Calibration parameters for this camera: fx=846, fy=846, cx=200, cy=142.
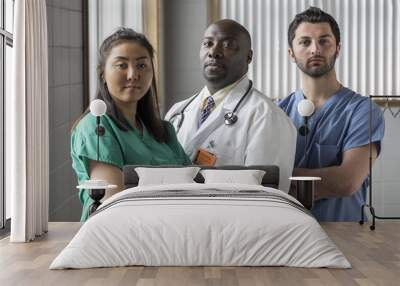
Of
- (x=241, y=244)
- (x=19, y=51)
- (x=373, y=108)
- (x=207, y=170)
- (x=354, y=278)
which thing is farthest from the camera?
(x=373, y=108)

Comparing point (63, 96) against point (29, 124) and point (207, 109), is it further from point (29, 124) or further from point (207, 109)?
point (207, 109)

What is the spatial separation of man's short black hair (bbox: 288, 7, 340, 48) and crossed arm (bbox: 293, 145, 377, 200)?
1134mm

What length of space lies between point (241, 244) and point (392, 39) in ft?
12.2

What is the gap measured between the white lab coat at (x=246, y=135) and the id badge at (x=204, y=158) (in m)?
A: 0.03

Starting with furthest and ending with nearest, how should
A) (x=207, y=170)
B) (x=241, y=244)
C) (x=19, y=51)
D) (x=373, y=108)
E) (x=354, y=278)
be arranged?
(x=373, y=108) → (x=207, y=170) → (x=19, y=51) → (x=241, y=244) → (x=354, y=278)

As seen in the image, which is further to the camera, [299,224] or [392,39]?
[392,39]

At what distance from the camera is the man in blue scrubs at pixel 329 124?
807cm

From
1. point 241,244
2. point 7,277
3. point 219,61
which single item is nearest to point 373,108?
point 219,61

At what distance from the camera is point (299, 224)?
5.58 meters

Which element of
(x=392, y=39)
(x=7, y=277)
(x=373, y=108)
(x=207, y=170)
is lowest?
(x=7, y=277)

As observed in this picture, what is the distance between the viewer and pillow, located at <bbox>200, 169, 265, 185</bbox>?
7.42m

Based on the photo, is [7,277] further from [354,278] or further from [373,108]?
[373,108]

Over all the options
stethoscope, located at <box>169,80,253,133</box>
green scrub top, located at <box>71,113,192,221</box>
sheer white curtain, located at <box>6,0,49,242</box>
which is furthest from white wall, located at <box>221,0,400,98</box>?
sheer white curtain, located at <box>6,0,49,242</box>

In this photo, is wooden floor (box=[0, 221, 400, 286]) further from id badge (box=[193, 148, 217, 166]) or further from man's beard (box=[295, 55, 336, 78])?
man's beard (box=[295, 55, 336, 78])
